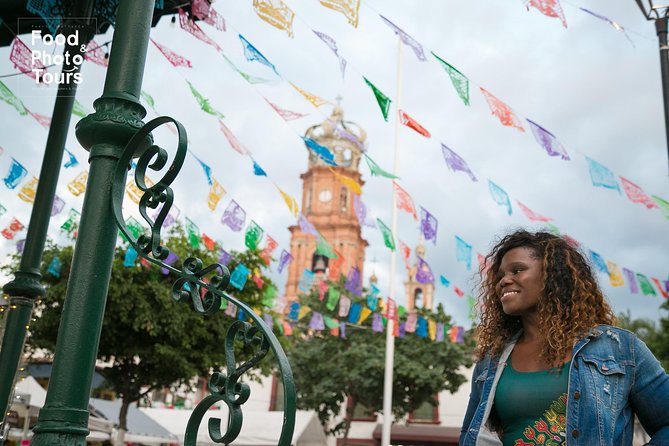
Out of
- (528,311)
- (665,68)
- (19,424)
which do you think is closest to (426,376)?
(19,424)

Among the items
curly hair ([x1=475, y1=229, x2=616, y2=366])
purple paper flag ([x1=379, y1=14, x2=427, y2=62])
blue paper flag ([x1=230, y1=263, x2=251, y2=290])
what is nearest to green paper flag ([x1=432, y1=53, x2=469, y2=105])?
purple paper flag ([x1=379, y1=14, x2=427, y2=62])

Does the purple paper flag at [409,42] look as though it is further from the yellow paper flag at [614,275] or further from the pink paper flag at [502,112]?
the yellow paper flag at [614,275]

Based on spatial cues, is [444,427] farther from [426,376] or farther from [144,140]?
[144,140]

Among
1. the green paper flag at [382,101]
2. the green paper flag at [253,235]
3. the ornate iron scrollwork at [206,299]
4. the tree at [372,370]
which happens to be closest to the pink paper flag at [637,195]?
the green paper flag at [382,101]

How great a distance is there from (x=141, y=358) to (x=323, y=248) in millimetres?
Result: 6562

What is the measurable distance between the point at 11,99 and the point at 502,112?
22.9ft

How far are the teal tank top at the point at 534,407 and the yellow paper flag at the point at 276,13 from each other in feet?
21.0

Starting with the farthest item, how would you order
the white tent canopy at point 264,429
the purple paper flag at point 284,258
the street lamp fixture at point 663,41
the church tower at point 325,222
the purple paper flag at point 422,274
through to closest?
the church tower at point 325,222 → the white tent canopy at point 264,429 → the purple paper flag at point 422,274 → the purple paper flag at point 284,258 → the street lamp fixture at point 663,41

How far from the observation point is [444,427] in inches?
1241

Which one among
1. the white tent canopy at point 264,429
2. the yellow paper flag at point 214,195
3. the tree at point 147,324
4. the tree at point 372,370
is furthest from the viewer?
the tree at point 372,370

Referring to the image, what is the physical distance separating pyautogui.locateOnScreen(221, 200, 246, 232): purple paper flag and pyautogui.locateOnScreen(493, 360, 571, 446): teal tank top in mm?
9563

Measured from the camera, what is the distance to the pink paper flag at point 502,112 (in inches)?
380

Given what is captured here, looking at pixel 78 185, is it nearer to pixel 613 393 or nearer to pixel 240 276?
pixel 240 276

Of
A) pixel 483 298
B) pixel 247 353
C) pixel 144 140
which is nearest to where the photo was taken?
pixel 144 140
